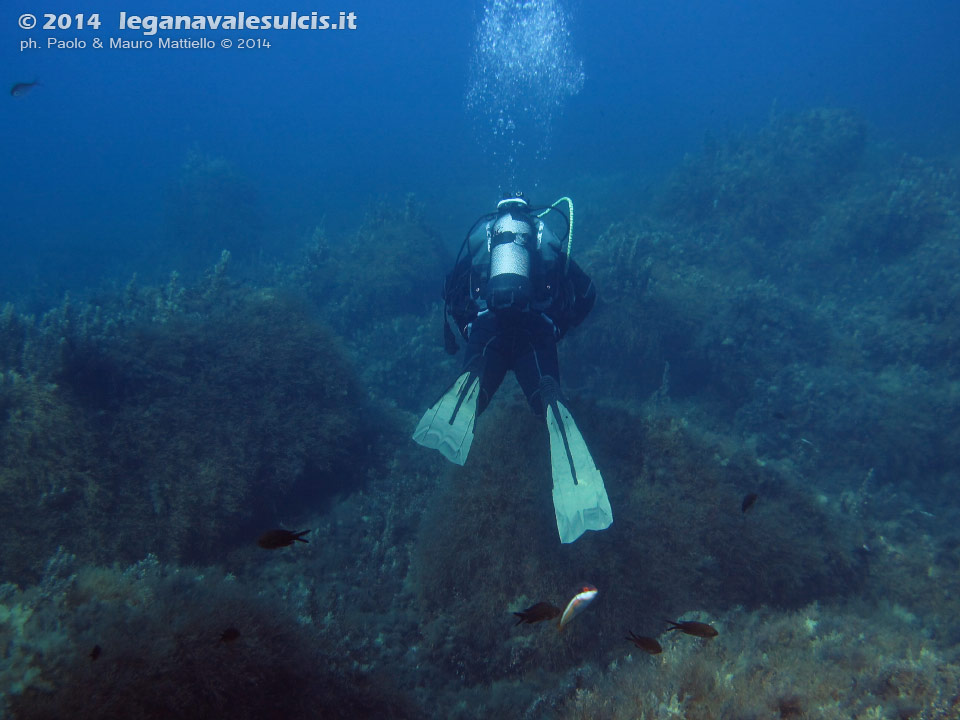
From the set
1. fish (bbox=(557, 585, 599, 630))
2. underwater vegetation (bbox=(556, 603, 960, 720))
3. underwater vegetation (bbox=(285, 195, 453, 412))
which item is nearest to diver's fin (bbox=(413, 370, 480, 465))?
fish (bbox=(557, 585, 599, 630))

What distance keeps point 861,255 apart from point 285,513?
51.6ft

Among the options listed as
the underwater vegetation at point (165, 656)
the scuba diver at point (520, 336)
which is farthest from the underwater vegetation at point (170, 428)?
the scuba diver at point (520, 336)

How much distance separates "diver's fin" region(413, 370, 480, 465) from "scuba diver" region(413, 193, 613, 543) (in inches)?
0.4

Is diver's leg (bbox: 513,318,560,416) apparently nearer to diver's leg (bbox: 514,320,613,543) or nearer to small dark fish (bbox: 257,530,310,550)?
diver's leg (bbox: 514,320,613,543)

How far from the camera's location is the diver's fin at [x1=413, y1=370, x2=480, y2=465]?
4617mm

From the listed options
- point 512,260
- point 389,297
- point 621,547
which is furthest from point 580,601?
point 389,297

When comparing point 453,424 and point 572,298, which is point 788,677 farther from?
point 572,298

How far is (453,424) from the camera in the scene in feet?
15.3

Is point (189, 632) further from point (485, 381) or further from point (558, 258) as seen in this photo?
point (558, 258)

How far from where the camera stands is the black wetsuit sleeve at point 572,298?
5562mm

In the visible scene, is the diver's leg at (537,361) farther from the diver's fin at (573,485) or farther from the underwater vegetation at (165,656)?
the underwater vegetation at (165,656)

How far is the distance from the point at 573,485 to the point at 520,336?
1956 mm

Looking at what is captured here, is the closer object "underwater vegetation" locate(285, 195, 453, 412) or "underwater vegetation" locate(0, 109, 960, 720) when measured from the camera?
"underwater vegetation" locate(0, 109, 960, 720)

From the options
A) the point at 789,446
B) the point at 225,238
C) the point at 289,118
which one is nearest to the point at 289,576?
the point at 789,446
